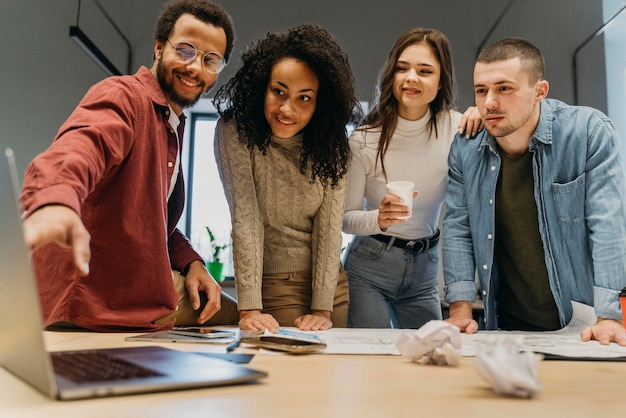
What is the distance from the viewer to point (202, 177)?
17.0 feet

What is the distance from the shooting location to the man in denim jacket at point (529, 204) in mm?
1771

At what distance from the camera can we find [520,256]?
193cm

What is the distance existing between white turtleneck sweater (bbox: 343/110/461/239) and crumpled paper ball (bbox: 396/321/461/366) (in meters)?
1.23

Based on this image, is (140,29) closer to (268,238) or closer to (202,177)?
(202,177)

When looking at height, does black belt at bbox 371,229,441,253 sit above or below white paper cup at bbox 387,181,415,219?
below

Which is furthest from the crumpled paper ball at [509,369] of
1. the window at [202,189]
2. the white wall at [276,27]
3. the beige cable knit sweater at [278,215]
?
the window at [202,189]

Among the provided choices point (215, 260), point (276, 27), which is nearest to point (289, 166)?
point (215, 260)

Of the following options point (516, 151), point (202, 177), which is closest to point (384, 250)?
point (516, 151)

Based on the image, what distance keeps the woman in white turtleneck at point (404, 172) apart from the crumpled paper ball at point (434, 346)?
1181 millimetres

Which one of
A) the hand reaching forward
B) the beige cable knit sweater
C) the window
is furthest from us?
the window

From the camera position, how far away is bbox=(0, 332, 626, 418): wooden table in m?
0.59

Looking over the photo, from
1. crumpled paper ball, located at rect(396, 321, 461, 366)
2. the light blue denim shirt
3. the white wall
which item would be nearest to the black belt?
the light blue denim shirt

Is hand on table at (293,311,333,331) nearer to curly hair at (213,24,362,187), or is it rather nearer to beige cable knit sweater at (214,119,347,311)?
beige cable knit sweater at (214,119,347,311)

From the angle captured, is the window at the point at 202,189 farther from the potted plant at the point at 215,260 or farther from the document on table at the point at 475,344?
the document on table at the point at 475,344
